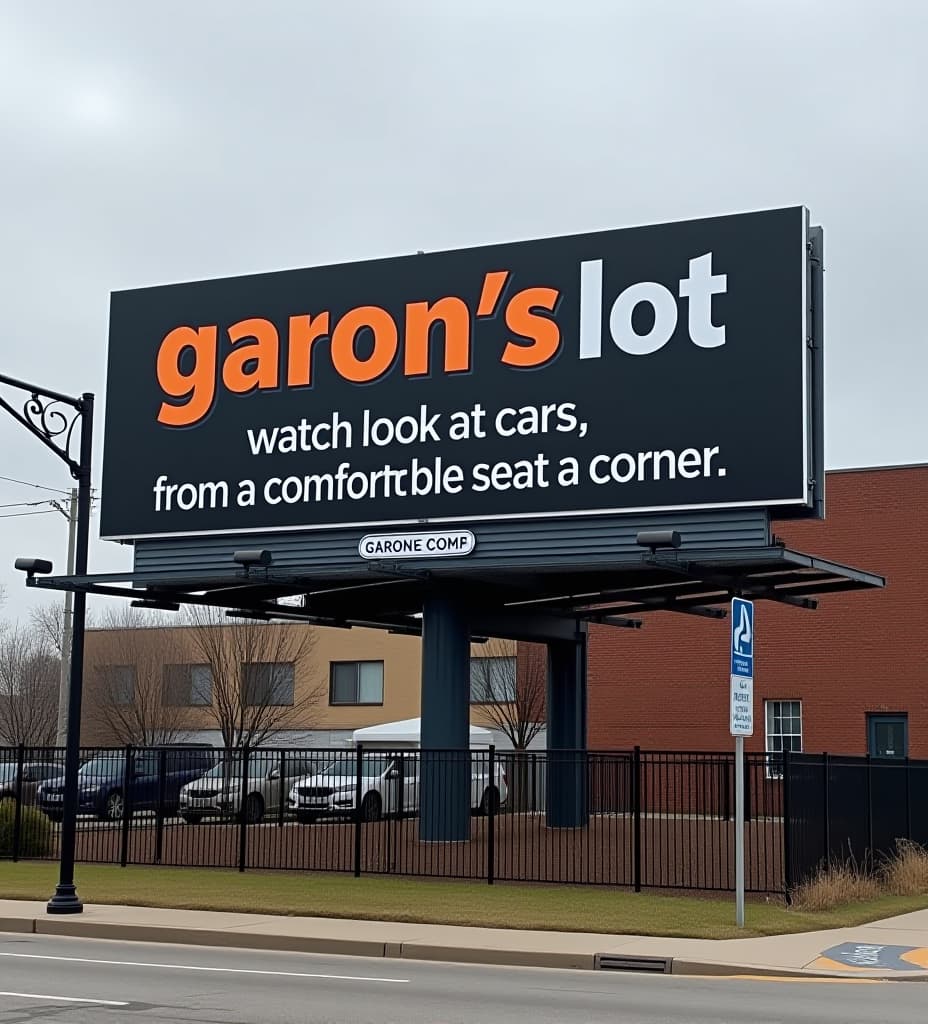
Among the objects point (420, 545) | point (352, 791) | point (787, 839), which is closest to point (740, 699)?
point (787, 839)

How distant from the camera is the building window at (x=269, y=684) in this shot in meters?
56.9

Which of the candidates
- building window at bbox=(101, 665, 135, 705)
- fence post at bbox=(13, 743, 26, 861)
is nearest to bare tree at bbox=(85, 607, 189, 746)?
building window at bbox=(101, 665, 135, 705)

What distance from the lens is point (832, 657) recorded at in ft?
131

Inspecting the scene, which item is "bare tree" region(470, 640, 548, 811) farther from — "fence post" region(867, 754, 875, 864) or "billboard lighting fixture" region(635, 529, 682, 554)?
"billboard lighting fixture" region(635, 529, 682, 554)

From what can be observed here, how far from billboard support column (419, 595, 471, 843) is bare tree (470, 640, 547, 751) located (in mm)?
21065

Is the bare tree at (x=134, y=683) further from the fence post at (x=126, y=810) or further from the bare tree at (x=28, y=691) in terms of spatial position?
the fence post at (x=126, y=810)

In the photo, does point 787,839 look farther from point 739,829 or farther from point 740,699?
point 740,699

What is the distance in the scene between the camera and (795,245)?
23.8 metres

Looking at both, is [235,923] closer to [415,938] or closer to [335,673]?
[415,938]

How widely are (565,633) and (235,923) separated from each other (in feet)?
48.8

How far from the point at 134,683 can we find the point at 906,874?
139ft

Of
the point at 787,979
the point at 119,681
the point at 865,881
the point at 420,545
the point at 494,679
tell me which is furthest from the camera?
the point at 119,681

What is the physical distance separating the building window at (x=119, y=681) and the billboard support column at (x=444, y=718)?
3614 centimetres

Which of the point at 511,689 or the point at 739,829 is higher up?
the point at 511,689
